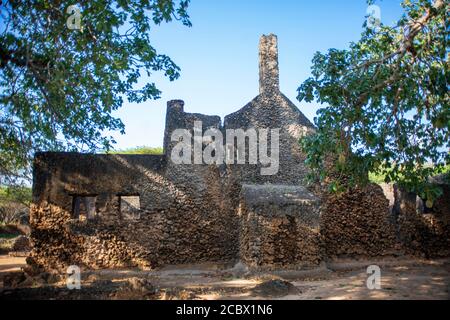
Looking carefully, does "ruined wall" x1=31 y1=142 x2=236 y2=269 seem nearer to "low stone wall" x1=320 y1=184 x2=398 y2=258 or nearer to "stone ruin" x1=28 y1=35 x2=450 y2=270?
"stone ruin" x1=28 y1=35 x2=450 y2=270

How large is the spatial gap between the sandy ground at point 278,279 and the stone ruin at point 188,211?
0.50m

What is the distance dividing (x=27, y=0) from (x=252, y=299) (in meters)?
8.10

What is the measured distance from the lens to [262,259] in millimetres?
10617

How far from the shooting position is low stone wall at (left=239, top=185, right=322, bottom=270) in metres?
10.7

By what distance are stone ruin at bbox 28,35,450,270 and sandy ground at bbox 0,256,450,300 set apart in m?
0.50

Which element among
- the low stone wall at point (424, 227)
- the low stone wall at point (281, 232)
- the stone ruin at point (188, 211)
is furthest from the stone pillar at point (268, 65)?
the low stone wall at point (424, 227)

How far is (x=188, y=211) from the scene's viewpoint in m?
12.3

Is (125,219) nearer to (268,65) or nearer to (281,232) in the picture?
(281,232)

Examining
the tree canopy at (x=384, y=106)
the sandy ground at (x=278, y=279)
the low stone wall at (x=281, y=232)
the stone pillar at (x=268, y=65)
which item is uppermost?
the stone pillar at (x=268, y=65)

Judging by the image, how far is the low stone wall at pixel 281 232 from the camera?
10.7 m

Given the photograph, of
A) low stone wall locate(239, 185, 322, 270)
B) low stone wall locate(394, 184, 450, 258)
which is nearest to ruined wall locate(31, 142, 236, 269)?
low stone wall locate(239, 185, 322, 270)

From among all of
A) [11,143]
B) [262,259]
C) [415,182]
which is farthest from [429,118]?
[11,143]

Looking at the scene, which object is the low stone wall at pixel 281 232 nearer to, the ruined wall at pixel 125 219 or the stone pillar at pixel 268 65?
the ruined wall at pixel 125 219
